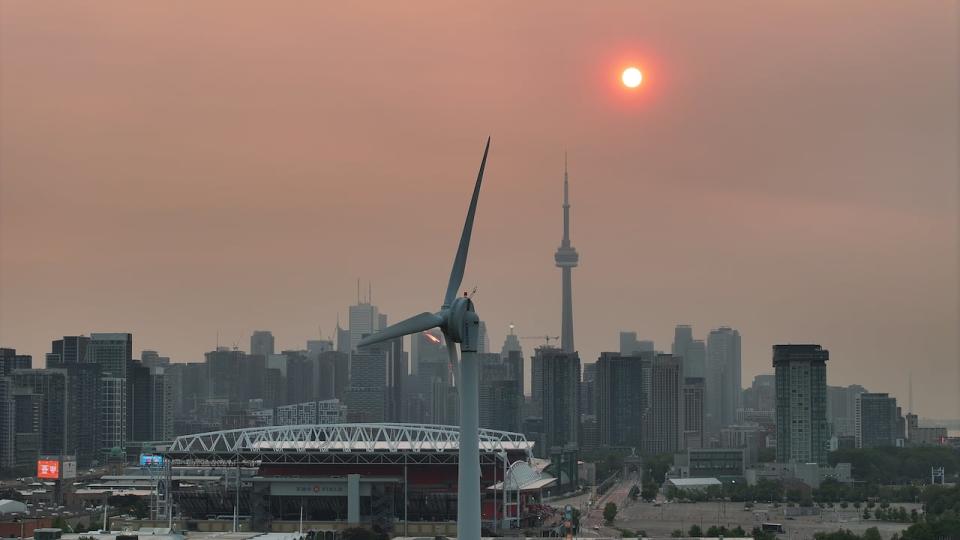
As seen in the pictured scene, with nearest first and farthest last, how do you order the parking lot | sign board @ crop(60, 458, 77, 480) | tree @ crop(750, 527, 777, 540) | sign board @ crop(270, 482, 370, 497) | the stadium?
tree @ crop(750, 527, 777, 540) → the stadium → sign board @ crop(270, 482, 370, 497) → the parking lot → sign board @ crop(60, 458, 77, 480)

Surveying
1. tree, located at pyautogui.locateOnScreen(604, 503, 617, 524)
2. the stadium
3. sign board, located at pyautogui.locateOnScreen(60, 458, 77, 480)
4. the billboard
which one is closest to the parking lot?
tree, located at pyautogui.locateOnScreen(604, 503, 617, 524)

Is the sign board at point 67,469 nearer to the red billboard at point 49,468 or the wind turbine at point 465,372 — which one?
the red billboard at point 49,468

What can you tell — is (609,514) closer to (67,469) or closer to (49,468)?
(49,468)

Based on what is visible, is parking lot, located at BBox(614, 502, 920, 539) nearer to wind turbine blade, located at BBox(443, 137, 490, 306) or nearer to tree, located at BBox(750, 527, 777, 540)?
tree, located at BBox(750, 527, 777, 540)

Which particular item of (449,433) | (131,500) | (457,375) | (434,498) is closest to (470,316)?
(457,375)

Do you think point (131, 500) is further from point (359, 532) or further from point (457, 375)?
point (457, 375)

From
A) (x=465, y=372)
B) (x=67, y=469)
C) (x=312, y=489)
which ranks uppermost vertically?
(x=465, y=372)

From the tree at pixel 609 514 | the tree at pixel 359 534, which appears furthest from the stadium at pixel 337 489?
the tree at pixel 609 514

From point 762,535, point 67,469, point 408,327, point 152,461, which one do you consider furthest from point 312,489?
point 67,469
